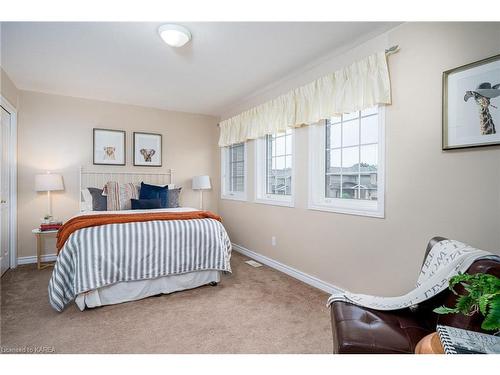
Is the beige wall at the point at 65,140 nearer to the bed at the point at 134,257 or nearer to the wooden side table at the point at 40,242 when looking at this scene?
the wooden side table at the point at 40,242

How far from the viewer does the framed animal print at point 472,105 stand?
1615 mm

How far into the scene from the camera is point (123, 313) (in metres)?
2.37

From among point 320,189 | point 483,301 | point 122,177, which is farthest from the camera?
point 122,177

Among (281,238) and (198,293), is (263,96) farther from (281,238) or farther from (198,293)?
(198,293)

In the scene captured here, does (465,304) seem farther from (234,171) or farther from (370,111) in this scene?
(234,171)

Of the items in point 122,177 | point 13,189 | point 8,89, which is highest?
point 8,89

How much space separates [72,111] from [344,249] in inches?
168

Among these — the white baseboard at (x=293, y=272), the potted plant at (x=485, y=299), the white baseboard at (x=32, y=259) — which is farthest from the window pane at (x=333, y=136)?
the white baseboard at (x=32, y=259)

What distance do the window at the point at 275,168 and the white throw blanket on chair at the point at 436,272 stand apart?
1.82 m

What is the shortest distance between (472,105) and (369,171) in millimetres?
956

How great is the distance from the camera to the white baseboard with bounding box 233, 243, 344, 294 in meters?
2.79

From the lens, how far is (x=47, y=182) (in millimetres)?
3604

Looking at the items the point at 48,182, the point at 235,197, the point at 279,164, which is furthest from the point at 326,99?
the point at 48,182
